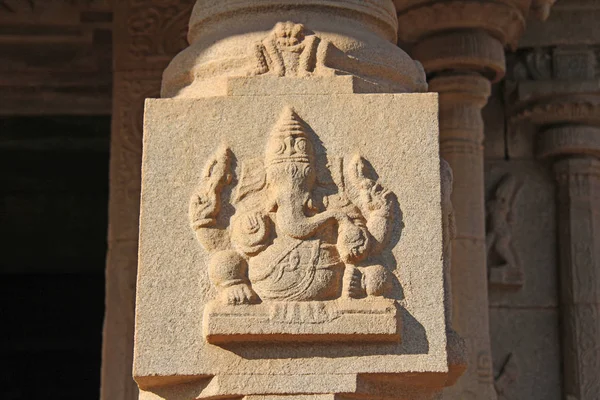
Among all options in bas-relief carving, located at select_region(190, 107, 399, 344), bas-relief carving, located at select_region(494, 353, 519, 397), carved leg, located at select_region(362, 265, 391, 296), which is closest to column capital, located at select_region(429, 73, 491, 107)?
bas-relief carving, located at select_region(494, 353, 519, 397)

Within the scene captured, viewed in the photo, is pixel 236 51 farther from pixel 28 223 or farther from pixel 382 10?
pixel 28 223

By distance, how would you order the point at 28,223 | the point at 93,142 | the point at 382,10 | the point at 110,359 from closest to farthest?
the point at 382,10
the point at 110,359
the point at 93,142
the point at 28,223

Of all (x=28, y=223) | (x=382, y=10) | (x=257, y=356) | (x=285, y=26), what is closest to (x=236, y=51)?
(x=285, y=26)

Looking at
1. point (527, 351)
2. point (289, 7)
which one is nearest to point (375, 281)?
point (289, 7)

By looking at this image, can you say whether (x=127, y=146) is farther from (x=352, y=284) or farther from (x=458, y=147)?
(x=352, y=284)

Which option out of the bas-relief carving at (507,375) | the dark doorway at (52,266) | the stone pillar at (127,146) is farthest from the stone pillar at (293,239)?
the dark doorway at (52,266)

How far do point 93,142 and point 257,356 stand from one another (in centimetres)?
550

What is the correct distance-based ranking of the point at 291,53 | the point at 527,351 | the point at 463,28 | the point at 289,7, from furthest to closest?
the point at 527,351 < the point at 463,28 < the point at 289,7 < the point at 291,53

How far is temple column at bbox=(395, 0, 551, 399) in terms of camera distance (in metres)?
5.58

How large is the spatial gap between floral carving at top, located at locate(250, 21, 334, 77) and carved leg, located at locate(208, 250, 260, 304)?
22.6 inches

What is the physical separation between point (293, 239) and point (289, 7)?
A: 30.2 inches

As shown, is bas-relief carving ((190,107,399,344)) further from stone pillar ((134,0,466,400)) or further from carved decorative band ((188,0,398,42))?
carved decorative band ((188,0,398,42))

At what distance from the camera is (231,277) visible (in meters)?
2.89

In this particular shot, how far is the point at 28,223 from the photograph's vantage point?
30.7 ft
